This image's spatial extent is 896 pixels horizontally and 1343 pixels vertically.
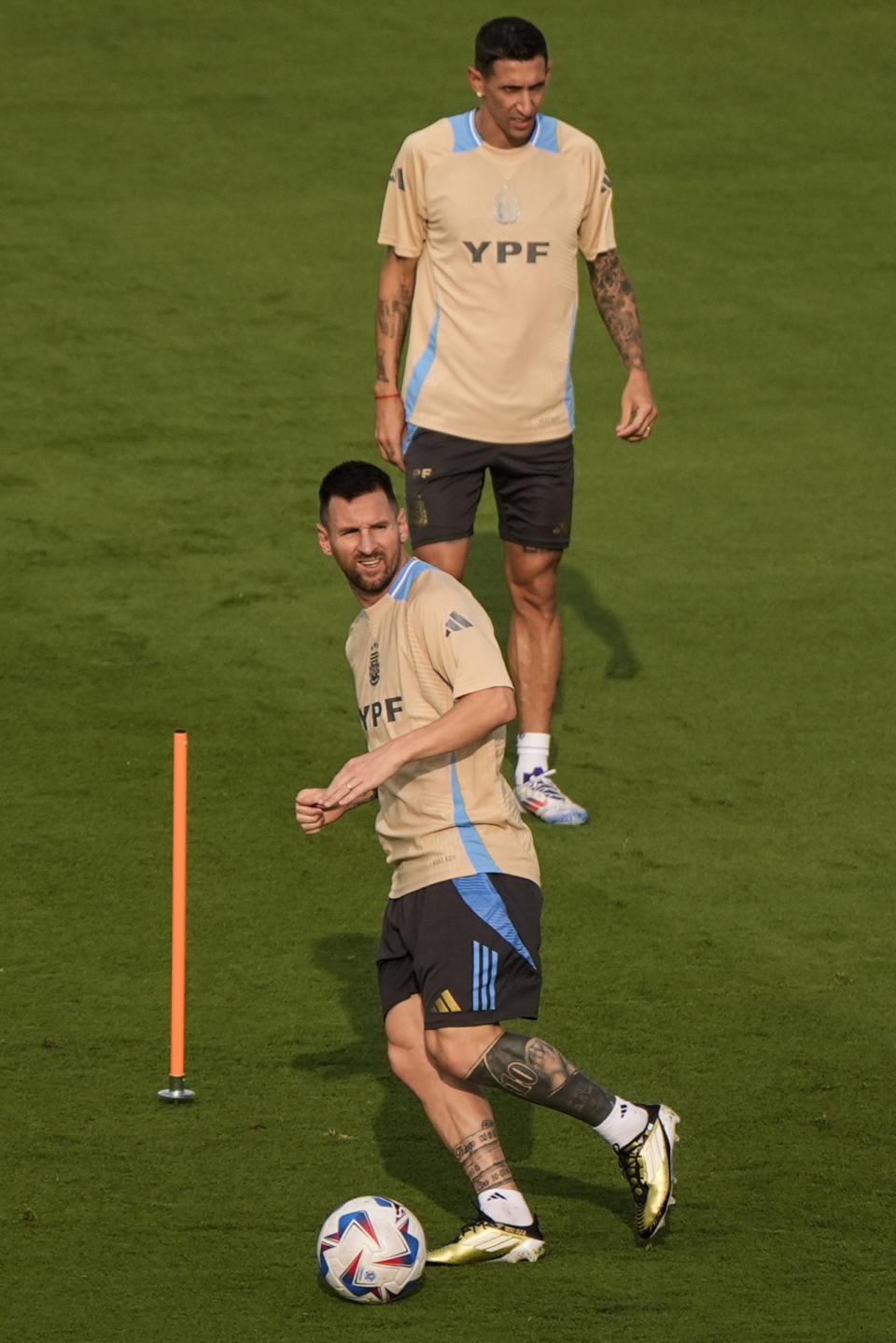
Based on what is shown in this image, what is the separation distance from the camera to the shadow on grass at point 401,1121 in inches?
237

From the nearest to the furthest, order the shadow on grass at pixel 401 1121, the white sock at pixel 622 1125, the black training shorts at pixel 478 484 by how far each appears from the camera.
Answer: the white sock at pixel 622 1125 → the shadow on grass at pixel 401 1121 → the black training shorts at pixel 478 484

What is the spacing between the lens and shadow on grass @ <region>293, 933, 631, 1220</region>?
237 inches

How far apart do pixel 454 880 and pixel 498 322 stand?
3.22 m

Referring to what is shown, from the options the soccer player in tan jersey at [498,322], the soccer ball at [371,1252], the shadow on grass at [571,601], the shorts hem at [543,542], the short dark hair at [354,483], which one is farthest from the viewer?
the shadow on grass at [571,601]

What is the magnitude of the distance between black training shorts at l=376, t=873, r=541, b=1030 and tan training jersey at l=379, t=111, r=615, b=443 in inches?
120

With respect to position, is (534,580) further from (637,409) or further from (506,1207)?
(506,1207)

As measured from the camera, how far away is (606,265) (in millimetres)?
8438

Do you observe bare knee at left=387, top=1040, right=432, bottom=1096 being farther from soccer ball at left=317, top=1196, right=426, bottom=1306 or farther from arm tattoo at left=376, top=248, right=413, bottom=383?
arm tattoo at left=376, top=248, right=413, bottom=383

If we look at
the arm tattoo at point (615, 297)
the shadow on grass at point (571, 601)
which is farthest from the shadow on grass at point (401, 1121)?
the shadow on grass at point (571, 601)

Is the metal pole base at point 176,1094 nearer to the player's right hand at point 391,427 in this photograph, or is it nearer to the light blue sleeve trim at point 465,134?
the player's right hand at point 391,427

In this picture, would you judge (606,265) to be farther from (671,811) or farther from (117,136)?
(117,136)

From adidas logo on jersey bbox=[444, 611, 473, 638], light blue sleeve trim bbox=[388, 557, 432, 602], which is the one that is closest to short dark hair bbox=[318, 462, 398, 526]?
light blue sleeve trim bbox=[388, 557, 432, 602]

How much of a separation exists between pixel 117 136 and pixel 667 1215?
38.7 feet

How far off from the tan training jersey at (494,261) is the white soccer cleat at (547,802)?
133cm
